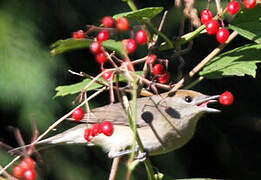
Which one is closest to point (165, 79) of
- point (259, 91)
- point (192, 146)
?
point (192, 146)

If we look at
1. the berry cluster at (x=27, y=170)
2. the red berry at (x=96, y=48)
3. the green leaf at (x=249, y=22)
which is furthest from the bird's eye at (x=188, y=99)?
the berry cluster at (x=27, y=170)

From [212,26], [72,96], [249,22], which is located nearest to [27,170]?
[212,26]

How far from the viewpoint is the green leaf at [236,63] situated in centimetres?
206

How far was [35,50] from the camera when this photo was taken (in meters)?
2.83

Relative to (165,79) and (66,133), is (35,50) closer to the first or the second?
(66,133)

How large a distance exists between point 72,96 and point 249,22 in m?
1.38

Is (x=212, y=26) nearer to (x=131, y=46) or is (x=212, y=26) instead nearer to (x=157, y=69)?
(x=157, y=69)

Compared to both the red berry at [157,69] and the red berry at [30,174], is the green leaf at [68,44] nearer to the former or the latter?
the red berry at [157,69]

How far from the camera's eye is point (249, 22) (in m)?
2.11

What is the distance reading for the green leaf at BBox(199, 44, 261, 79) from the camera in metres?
2.06

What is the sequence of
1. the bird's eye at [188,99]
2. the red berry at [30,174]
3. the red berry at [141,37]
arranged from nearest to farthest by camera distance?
the red berry at [30,174] < the red berry at [141,37] < the bird's eye at [188,99]

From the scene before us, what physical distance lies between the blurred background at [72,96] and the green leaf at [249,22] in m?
0.35

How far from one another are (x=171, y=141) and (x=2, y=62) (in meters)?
1.16

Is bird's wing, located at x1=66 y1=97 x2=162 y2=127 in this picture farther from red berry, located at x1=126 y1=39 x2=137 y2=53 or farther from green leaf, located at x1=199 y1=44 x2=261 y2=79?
red berry, located at x1=126 y1=39 x2=137 y2=53
